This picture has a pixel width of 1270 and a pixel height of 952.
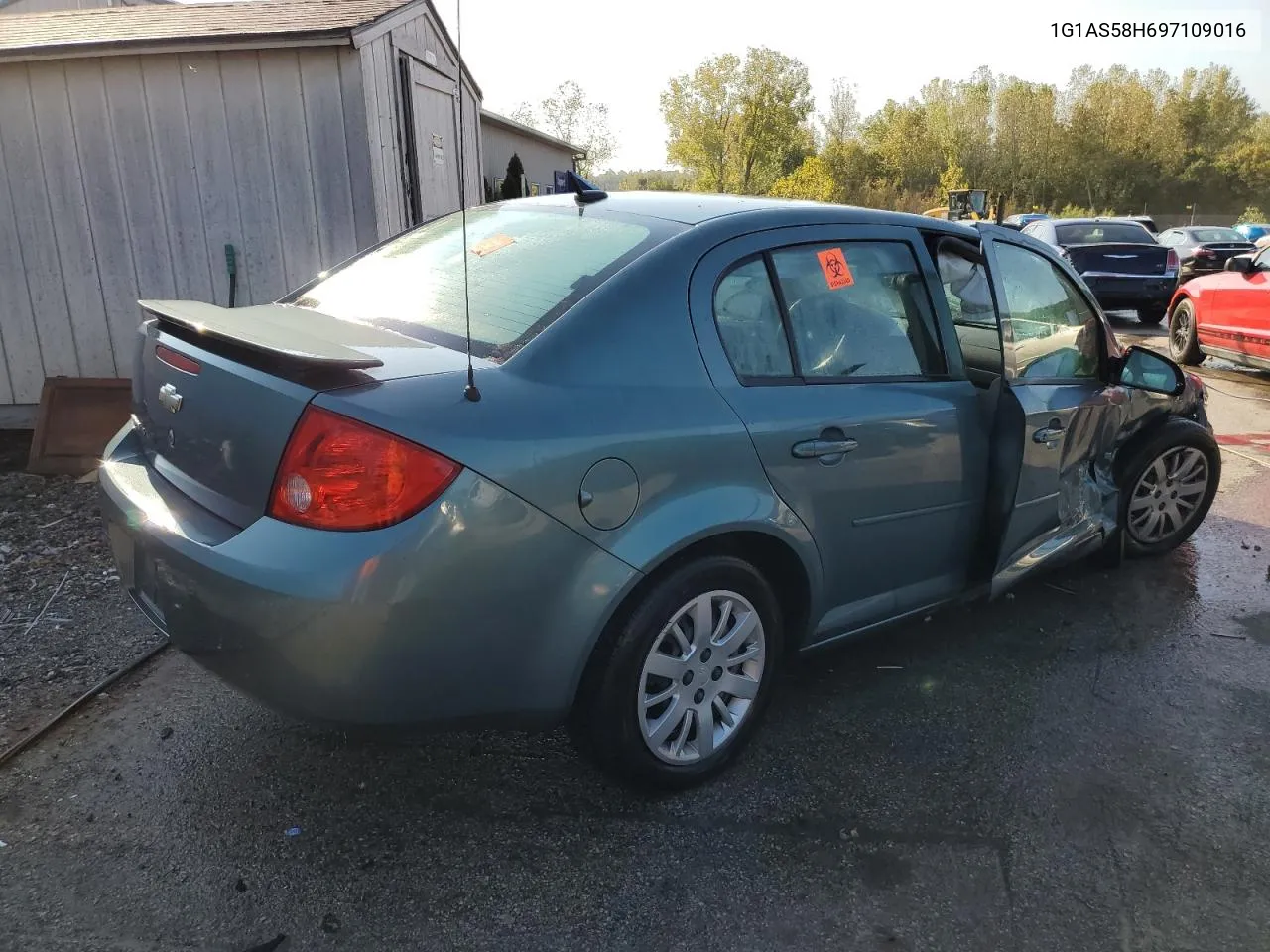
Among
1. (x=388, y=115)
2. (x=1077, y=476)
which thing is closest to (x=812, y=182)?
(x=388, y=115)

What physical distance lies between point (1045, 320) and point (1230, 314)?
678 cm

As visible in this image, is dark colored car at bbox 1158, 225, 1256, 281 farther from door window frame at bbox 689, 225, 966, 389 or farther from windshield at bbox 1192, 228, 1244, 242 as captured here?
door window frame at bbox 689, 225, 966, 389

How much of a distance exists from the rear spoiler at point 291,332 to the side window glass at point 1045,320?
2.28 metres

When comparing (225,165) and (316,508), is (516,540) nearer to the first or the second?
(316,508)

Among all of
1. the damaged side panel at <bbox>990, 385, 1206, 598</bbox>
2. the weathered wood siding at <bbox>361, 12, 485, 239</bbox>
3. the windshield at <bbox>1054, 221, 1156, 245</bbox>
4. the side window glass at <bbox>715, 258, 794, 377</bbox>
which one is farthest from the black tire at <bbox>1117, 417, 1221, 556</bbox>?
the windshield at <bbox>1054, 221, 1156, 245</bbox>

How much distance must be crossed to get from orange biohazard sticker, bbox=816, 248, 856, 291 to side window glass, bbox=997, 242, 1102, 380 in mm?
787

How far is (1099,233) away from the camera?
1389 centimetres

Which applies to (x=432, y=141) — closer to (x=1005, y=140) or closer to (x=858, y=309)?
(x=858, y=309)

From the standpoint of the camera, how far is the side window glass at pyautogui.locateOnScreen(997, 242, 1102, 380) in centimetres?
352

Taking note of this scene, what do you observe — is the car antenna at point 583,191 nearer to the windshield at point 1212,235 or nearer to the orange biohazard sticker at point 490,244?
the orange biohazard sticker at point 490,244

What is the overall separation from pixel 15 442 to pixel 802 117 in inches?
1972

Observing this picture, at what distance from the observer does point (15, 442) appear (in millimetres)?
6375

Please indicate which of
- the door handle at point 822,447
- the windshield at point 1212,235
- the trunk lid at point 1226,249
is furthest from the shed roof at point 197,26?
the windshield at point 1212,235

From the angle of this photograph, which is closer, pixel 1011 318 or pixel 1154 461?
pixel 1011 318
